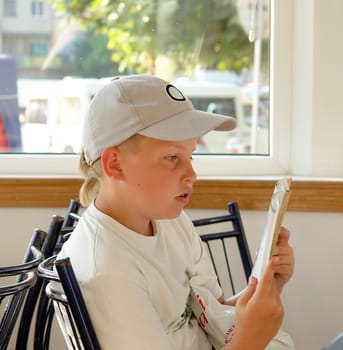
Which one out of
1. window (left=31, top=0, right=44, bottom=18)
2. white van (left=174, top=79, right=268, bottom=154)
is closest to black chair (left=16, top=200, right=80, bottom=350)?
white van (left=174, top=79, right=268, bottom=154)

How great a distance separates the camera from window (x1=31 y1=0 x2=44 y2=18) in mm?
2277

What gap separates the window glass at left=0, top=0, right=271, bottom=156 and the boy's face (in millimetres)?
932

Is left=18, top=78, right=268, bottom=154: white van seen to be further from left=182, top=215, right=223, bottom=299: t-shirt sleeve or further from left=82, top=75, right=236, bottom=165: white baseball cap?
left=82, top=75, right=236, bottom=165: white baseball cap

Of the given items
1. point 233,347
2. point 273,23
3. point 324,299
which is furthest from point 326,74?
point 233,347

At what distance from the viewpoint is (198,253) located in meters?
1.61

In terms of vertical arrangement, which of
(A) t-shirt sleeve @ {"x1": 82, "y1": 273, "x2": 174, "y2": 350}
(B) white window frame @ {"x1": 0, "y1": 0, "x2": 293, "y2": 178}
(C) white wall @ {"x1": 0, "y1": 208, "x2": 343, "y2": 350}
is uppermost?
(B) white window frame @ {"x1": 0, "y1": 0, "x2": 293, "y2": 178}

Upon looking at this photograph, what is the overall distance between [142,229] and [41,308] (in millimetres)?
353

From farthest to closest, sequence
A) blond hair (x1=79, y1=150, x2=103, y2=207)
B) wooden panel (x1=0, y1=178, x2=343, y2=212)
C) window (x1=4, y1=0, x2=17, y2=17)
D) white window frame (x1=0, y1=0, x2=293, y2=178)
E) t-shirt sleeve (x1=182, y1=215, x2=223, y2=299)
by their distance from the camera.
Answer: window (x1=4, y1=0, x2=17, y2=17) < white window frame (x1=0, y1=0, x2=293, y2=178) < wooden panel (x1=0, y1=178, x2=343, y2=212) < t-shirt sleeve (x1=182, y1=215, x2=223, y2=299) < blond hair (x1=79, y1=150, x2=103, y2=207)

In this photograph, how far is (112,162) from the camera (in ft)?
4.44

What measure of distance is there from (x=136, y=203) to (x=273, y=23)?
3.40ft

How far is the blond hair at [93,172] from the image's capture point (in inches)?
52.5

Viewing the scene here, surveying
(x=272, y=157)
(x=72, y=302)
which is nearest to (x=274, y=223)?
(x=72, y=302)

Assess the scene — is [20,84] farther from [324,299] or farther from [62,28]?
[324,299]

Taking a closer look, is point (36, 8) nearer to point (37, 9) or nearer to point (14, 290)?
point (37, 9)
